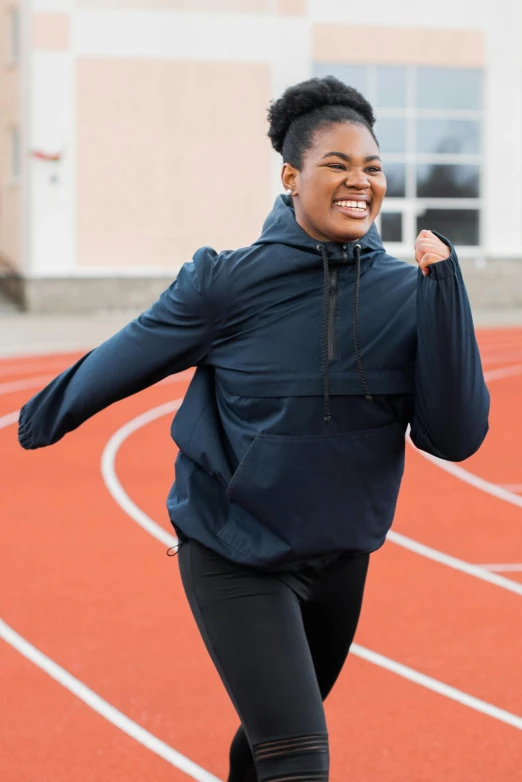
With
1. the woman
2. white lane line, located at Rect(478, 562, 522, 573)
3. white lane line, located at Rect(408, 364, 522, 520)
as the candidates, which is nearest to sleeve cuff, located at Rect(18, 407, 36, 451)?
the woman

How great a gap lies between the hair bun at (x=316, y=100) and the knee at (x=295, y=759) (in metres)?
1.27

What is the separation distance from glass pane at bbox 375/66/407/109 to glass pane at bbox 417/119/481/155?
1.94 ft

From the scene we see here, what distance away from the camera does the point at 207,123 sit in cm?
2391

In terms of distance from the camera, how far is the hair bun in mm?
2666

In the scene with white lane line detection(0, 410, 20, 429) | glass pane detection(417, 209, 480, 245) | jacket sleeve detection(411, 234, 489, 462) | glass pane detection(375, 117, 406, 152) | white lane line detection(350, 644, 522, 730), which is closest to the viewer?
jacket sleeve detection(411, 234, 489, 462)

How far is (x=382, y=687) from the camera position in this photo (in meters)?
4.81

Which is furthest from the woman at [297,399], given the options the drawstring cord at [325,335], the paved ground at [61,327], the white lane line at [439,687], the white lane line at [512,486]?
the paved ground at [61,327]

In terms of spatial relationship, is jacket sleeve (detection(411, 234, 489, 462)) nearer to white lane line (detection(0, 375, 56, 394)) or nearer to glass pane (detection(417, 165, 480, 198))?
white lane line (detection(0, 375, 56, 394))

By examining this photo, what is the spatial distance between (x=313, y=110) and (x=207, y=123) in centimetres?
2171

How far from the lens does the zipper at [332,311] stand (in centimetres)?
253

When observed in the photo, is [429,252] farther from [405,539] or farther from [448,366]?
[405,539]

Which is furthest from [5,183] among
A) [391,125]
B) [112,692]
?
[112,692]

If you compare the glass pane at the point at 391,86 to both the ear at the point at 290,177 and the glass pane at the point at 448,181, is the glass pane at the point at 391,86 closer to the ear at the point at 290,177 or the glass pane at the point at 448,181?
the glass pane at the point at 448,181

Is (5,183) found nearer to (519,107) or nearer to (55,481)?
(519,107)
